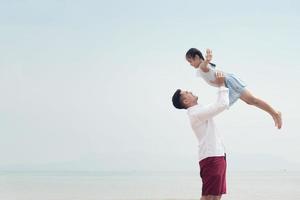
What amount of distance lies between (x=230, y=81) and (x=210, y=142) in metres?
0.62

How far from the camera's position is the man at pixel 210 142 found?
3963mm

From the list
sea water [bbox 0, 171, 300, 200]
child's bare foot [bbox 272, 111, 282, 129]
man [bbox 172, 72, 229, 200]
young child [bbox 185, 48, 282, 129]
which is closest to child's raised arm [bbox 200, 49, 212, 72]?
young child [bbox 185, 48, 282, 129]

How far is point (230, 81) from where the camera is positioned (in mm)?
4418

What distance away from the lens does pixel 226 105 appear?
12.9ft

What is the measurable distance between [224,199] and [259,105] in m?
6.46

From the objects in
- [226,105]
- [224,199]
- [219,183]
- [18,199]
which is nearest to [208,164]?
[219,183]

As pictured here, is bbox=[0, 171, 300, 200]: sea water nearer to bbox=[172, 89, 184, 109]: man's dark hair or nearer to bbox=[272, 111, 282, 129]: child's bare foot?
bbox=[272, 111, 282, 129]: child's bare foot

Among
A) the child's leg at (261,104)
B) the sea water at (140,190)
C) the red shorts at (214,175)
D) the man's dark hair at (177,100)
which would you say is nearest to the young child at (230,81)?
the child's leg at (261,104)

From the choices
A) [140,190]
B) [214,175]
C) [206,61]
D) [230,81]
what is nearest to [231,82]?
[230,81]

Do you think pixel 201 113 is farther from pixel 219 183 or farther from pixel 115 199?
pixel 115 199

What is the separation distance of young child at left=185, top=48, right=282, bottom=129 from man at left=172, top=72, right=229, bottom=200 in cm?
29

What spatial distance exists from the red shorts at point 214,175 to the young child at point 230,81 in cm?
54

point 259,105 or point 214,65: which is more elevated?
point 214,65

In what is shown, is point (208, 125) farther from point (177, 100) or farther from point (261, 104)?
point (261, 104)
